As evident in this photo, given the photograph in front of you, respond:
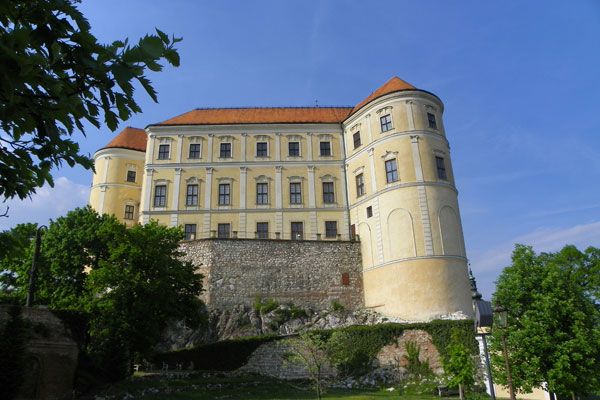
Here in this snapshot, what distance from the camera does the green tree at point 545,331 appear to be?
63.0ft

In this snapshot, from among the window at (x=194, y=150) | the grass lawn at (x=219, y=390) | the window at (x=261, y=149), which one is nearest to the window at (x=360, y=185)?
the window at (x=261, y=149)

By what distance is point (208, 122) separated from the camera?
45156mm

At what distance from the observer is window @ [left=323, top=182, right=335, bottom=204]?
139 feet

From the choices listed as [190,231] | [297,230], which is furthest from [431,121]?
[190,231]

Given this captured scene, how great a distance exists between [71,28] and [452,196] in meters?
36.7

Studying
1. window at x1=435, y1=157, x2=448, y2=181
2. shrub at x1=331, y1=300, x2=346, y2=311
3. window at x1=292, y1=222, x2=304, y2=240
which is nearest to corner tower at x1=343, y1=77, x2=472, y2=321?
window at x1=435, y1=157, x2=448, y2=181

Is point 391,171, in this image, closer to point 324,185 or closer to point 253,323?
point 324,185

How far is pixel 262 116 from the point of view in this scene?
47.4 m

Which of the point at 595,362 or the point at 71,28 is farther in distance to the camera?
the point at 595,362

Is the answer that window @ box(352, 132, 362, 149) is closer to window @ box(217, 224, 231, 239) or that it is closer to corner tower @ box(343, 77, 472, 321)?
corner tower @ box(343, 77, 472, 321)

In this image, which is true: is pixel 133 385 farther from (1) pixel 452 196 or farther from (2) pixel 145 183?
(1) pixel 452 196

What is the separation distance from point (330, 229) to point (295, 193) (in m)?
4.48

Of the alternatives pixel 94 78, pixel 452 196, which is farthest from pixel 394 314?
pixel 94 78

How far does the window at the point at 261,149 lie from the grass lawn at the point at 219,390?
21947mm
